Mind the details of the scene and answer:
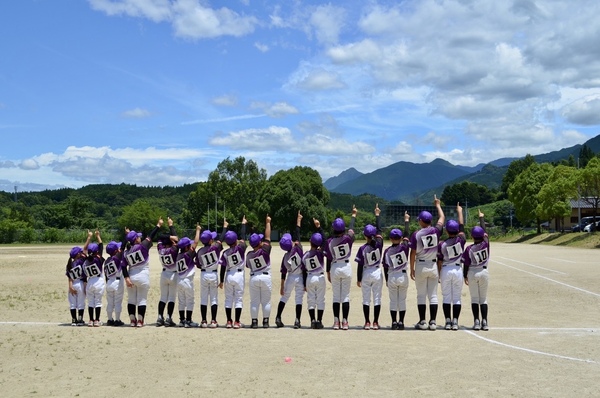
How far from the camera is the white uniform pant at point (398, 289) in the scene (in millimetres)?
11375

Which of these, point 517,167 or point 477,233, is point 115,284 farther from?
point 517,167

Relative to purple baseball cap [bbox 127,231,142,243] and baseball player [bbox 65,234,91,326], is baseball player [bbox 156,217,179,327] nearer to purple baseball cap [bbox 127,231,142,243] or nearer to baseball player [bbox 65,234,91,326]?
purple baseball cap [bbox 127,231,142,243]

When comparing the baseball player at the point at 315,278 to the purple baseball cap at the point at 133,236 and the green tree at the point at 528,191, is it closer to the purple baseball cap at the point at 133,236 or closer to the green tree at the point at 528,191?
the purple baseball cap at the point at 133,236

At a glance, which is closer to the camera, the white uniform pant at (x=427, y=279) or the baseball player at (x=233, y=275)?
the white uniform pant at (x=427, y=279)

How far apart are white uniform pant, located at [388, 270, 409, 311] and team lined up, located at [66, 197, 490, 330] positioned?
2 cm

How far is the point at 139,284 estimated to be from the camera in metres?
12.1

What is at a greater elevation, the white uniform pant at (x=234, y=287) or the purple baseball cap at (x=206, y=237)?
the purple baseball cap at (x=206, y=237)

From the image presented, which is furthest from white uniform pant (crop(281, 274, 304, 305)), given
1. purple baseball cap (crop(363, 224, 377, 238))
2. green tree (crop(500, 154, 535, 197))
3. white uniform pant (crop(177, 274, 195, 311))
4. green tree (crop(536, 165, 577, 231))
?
green tree (crop(500, 154, 535, 197))

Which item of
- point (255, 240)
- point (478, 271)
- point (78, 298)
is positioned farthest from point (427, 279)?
point (78, 298)

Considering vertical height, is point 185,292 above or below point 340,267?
below

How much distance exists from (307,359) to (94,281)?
571cm

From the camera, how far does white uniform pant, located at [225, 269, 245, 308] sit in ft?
39.0

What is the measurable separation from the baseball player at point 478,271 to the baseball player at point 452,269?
0.21 meters

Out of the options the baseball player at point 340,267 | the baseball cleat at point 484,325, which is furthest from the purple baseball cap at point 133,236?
the baseball cleat at point 484,325
